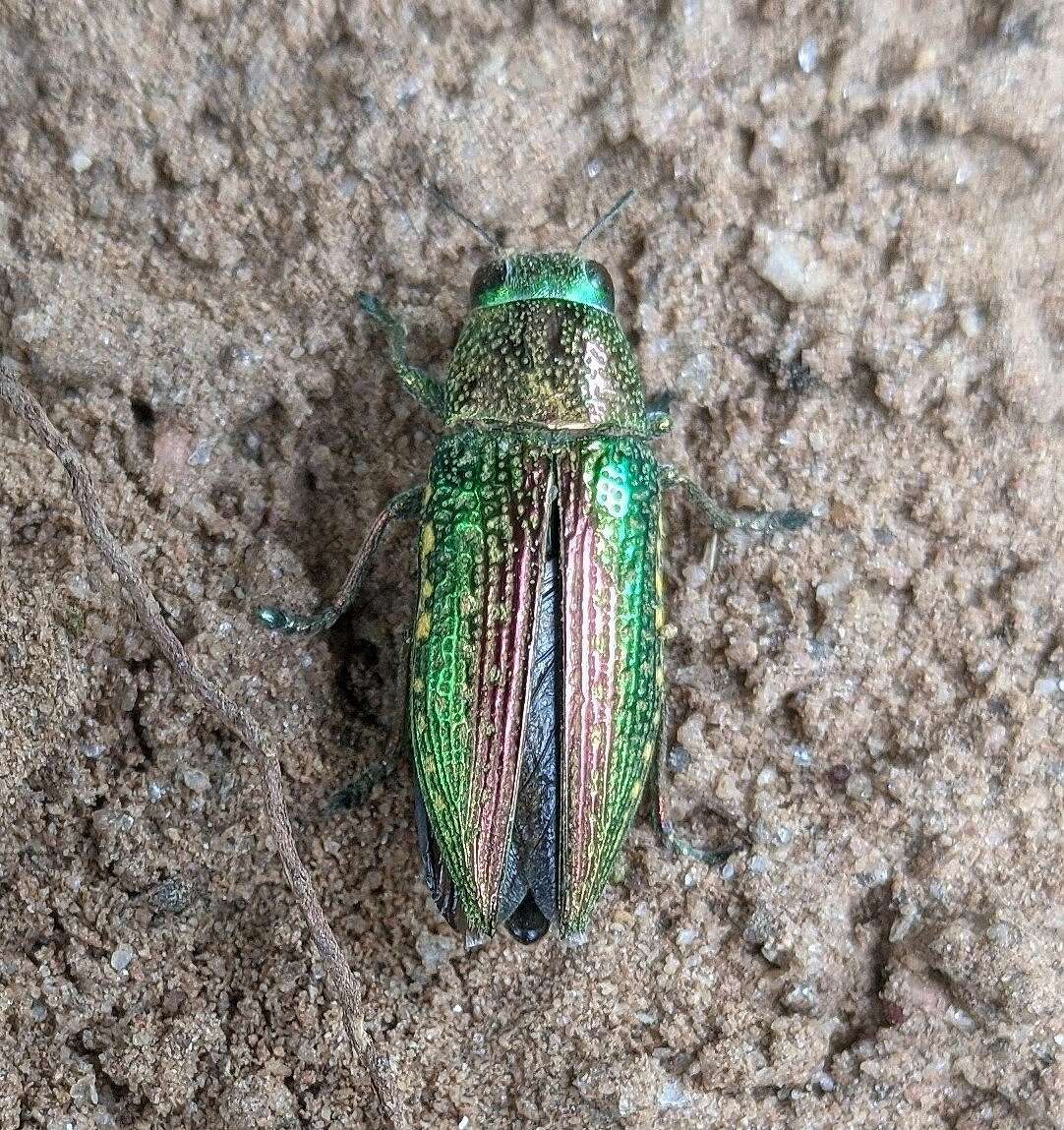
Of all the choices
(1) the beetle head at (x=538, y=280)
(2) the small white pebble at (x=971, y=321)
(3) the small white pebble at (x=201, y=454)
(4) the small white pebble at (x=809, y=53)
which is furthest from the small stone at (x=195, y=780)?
(4) the small white pebble at (x=809, y=53)

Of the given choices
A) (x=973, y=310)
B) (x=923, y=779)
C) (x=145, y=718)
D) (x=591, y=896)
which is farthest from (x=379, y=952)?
(x=973, y=310)

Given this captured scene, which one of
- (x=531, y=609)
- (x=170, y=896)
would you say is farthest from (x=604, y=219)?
(x=170, y=896)

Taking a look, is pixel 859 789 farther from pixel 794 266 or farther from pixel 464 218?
pixel 464 218

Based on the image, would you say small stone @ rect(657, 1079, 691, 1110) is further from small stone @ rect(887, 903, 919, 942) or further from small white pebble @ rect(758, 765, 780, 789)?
small white pebble @ rect(758, 765, 780, 789)

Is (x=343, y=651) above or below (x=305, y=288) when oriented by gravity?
below

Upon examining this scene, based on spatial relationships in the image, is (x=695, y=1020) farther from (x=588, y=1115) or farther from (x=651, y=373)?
(x=651, y=373)

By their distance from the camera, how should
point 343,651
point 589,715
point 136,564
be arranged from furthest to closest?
1. point 343,651
2. point 136,564
3. point 589,715
